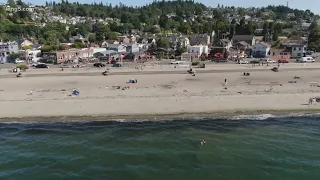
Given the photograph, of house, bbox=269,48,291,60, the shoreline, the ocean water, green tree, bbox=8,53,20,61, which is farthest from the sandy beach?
green tree, bbox=8,53,20,61

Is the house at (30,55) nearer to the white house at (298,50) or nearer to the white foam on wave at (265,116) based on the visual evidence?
the white foam on wave at (265,116)

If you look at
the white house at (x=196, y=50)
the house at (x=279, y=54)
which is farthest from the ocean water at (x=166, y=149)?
the white house at (x=196, y=50)

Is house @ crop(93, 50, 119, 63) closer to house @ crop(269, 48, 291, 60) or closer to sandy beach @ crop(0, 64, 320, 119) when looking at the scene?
sandy beach @ crop(0, 64, 320, 119)

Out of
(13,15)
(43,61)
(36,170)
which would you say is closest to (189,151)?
(36,170)

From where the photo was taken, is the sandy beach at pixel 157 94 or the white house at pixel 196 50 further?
the white house at pixel 196 50

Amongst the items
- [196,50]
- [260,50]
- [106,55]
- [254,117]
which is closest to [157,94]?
[254,117]

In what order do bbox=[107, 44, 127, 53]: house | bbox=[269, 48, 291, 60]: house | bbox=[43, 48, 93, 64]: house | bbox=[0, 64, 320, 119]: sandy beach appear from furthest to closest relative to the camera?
bbox=[107, 44, 127, 53]: house < bbox=[269, 48, 291, 60]: house < bbox=[43, 48, 93, 64]: house < bbox=[0, 64, 320, 119]: sandy beach

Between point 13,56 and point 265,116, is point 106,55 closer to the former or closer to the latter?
point 13,56
